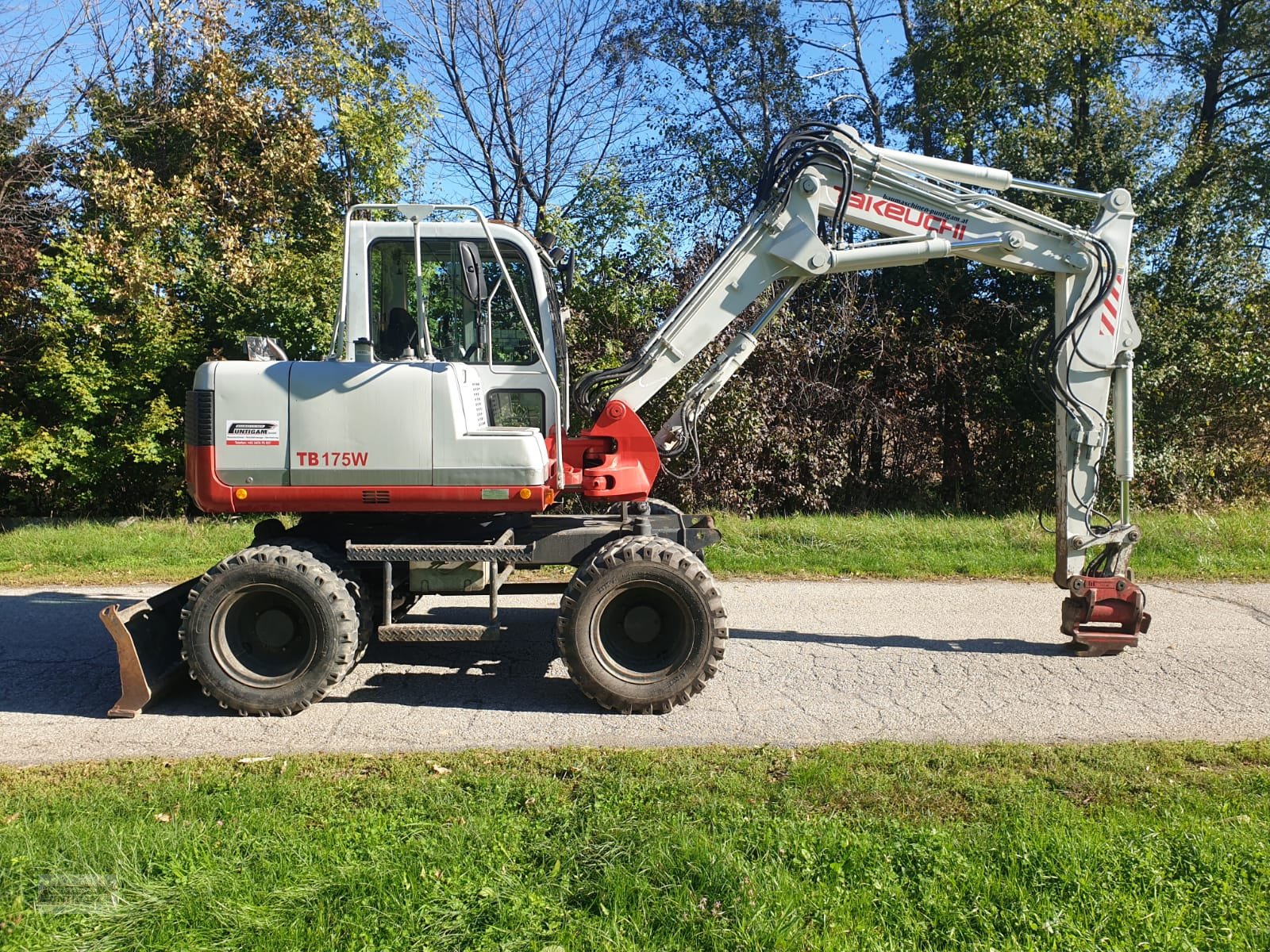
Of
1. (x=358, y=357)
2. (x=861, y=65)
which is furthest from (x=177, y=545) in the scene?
(x=861, y=65)

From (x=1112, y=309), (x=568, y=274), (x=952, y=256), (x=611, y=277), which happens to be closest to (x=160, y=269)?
(x=611, y=277)

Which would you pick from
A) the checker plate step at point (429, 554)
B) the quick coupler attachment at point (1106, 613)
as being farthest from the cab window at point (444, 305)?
the quick coupler attachment at point (1106, 613)

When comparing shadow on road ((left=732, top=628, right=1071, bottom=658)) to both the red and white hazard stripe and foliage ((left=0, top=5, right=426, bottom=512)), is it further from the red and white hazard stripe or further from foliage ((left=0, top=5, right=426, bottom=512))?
foliage ((left=0, top=5, right=426, bottom=512))

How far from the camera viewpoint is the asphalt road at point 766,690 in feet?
18.0

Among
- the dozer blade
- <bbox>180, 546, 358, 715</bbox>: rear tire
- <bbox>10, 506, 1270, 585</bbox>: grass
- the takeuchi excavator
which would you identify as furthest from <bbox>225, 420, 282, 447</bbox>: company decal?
<bbox>10, 506, 1270, 585</bbox>: grass

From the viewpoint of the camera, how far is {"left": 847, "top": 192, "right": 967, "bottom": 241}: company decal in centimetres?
664

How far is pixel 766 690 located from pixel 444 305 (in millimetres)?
3362

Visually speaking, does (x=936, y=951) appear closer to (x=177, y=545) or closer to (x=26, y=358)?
(x=177, y=545)

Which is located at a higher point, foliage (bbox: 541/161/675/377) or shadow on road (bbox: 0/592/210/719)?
foliage (bbox: 541/161/675/377)

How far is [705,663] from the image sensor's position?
5.89m

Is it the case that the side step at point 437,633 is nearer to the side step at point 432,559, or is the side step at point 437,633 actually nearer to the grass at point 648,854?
the side step at point 432,559

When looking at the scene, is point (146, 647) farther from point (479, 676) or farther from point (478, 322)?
point (478, 322)

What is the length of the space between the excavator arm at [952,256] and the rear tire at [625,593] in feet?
3.19

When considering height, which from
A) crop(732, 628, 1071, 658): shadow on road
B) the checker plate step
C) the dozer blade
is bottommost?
crop(732, 628, 1071, 658): shadow on road
